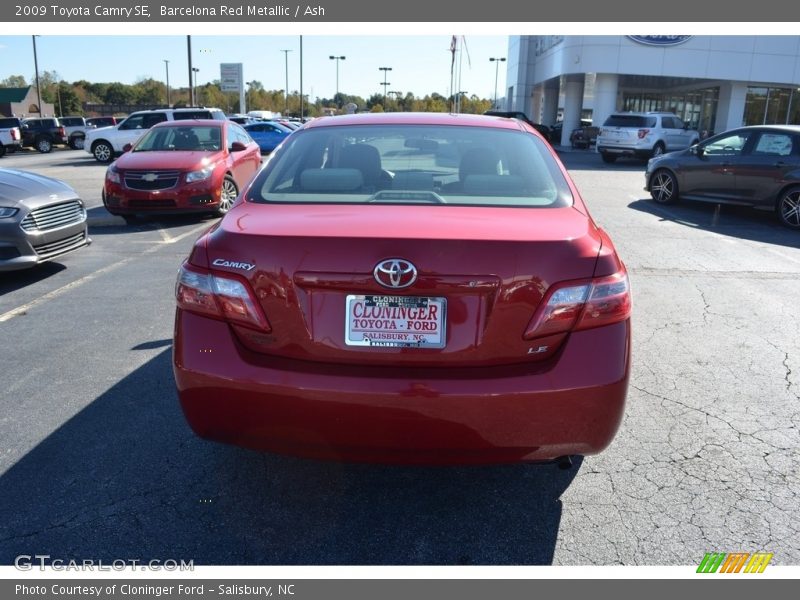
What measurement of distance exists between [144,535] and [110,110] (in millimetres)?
100791

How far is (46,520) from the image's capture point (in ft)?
9.18

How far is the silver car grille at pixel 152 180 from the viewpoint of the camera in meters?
10.1

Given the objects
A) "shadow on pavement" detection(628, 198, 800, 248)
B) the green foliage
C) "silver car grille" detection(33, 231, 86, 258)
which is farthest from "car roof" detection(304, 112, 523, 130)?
the green foliage

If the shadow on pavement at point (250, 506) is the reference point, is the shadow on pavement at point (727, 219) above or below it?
above

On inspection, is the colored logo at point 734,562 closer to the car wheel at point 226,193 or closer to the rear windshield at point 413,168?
the rear windshield at point 413,168

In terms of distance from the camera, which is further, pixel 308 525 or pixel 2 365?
pixel 2 365

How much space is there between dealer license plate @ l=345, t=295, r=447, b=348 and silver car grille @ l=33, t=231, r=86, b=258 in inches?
212

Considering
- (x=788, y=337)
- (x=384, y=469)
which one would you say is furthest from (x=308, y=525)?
(x=788, y=337)

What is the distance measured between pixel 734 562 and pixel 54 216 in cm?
678

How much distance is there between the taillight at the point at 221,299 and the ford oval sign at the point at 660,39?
36666mm

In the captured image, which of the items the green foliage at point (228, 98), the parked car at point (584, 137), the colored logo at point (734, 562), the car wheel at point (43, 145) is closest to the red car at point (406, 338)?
the colored logo at point (734, 562)

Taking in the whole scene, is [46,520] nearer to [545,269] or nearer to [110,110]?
[545,269]

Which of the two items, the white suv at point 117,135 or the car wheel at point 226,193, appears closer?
the car wheel at point 226,193

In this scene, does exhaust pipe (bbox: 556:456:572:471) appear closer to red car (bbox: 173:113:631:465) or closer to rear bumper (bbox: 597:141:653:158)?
red car (bbox: 173:113:631:465)
